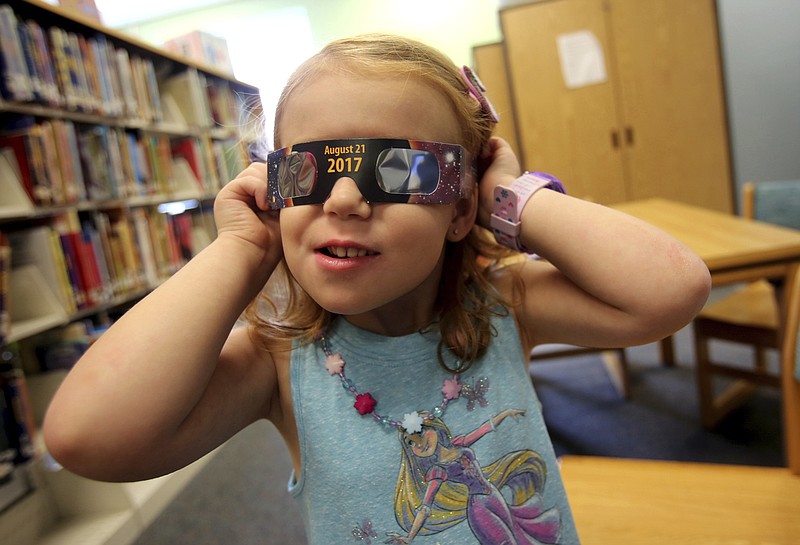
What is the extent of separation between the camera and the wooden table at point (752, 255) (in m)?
1.07

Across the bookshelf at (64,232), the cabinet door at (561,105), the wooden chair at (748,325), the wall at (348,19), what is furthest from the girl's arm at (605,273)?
the wall at (348,19)

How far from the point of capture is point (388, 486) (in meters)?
0.70

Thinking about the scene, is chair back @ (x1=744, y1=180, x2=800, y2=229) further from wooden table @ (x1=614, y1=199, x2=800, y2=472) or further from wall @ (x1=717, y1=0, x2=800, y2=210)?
wall @ (x1=717, y1=0, x2=800, y2=210)

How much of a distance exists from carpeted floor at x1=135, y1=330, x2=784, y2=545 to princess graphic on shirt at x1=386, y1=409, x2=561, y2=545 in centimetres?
134

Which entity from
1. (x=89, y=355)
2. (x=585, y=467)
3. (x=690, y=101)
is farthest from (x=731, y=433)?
(x=690, y=101)

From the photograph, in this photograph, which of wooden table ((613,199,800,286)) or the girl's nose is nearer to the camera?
the girl's nose

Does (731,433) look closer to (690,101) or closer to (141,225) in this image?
(141,225)

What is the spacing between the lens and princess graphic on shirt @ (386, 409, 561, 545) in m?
0.70

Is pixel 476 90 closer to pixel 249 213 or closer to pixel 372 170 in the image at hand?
pixel 372 170

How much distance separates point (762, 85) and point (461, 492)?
5020 millimetres

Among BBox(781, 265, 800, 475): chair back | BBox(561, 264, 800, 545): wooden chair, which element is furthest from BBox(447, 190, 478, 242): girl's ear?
BBox(781, 265, 800, 475): chair back

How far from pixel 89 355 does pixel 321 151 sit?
352mm

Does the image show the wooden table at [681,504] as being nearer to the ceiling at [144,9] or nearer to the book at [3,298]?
the book at [3,298]

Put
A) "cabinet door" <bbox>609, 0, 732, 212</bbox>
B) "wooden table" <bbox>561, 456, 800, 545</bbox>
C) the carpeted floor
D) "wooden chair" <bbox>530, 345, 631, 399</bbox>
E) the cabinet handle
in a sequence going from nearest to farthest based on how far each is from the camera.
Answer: "wooden table" <bbox>561, 456, 800, 545</bbox> < the carpeted floor < "wooden chair" <bbox>530, 345, 631, 399</bbox> < "cabinet door" <bbox>609, 0, 732, 212</bbox> < the cabinet handle
